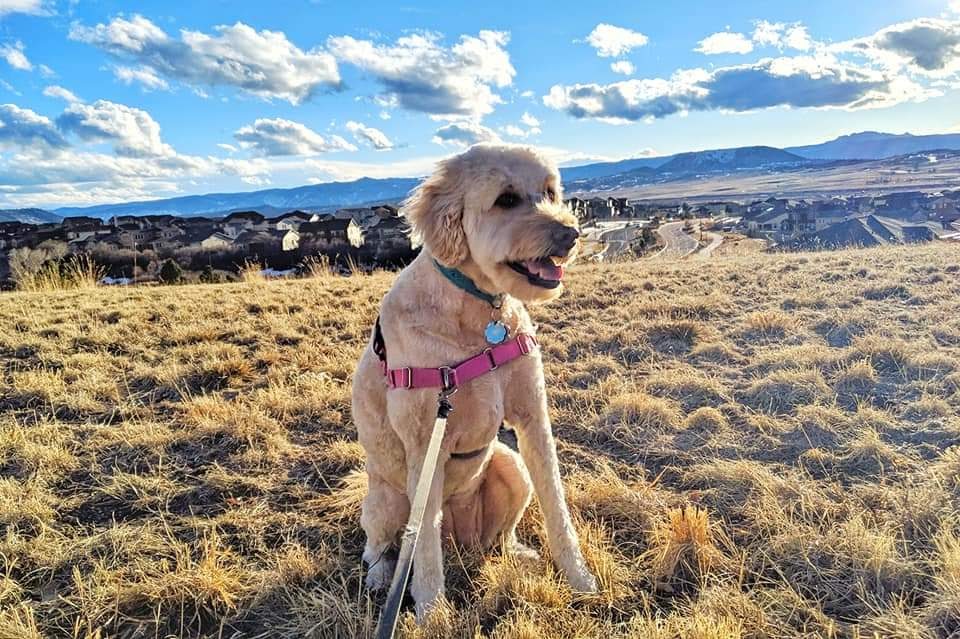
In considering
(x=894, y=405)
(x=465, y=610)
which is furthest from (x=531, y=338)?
(x=894, y=405)

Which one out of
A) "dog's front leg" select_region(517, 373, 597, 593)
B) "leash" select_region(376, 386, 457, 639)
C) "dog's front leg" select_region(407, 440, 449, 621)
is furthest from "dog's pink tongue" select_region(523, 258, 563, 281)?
"dog's front leg" select_region(407, 440, 449, 621)

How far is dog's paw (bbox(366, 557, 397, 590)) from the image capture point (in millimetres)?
2488

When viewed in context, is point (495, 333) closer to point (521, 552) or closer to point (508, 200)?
point (508, 200)

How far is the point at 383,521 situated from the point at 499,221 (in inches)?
56.2

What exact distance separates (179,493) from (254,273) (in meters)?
8.76

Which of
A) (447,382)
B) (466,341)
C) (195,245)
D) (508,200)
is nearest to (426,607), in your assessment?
(447,382)

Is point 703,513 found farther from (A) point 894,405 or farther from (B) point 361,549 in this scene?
(A) point 894,405

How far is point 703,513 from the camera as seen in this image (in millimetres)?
2551

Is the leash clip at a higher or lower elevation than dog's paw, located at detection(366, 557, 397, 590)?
higher

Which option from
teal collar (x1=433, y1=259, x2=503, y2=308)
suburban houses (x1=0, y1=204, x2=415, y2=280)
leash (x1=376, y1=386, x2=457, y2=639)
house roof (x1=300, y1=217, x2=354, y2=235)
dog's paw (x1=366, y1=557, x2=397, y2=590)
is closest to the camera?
leash (x1=376, y1=386, x2=457, y2=639)

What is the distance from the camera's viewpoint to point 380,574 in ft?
8.24

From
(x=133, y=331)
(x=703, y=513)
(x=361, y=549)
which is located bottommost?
(x=361, y=549)

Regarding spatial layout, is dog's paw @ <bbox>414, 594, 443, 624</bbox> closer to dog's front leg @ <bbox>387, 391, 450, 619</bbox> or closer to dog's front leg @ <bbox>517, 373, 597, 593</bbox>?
dog's front leg @ <bbox>387, 391, 450, 619</bbox>

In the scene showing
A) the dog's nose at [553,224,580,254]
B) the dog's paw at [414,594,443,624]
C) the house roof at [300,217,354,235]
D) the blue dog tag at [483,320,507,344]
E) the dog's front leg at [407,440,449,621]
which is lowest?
the dog's paw at [414,594,443,624]
